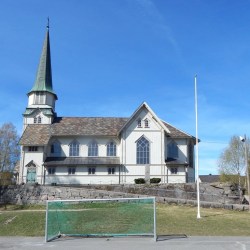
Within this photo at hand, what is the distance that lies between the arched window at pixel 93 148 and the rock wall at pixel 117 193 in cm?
1057

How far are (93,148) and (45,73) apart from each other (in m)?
18.4

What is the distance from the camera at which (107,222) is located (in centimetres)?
2114

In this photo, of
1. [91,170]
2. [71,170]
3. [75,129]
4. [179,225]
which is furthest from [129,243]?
[75,129]

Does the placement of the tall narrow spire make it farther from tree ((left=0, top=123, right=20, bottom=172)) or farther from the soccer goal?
the soccer goal

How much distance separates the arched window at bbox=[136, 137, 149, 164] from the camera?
49344 millimetres

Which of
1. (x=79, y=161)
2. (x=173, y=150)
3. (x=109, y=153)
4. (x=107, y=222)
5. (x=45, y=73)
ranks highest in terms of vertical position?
(x=45, y=73)

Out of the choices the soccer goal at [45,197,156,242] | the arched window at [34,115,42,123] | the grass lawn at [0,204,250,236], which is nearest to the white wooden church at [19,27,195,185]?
the arched window at [34,115,42,123]

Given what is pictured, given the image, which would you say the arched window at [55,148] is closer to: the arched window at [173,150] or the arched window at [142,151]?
the arched window at [142,151]

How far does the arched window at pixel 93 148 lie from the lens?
5119cm

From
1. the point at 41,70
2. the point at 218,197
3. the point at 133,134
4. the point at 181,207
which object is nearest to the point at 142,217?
the point at 181,207

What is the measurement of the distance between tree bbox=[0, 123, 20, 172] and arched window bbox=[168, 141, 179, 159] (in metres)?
25.8

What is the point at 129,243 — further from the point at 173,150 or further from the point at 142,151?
the point at 173,150

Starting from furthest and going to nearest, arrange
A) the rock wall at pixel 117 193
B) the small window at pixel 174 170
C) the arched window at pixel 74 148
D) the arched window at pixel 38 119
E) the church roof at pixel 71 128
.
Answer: the arched window at pixel 38 119
the arched window at pixel 74 148
the church roof at pixel 71 128
the small window at pixel 174 170
the rock wall at pixel 117 193

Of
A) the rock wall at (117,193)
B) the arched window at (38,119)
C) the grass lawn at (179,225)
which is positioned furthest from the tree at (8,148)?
the grass lawn at (179,225)
